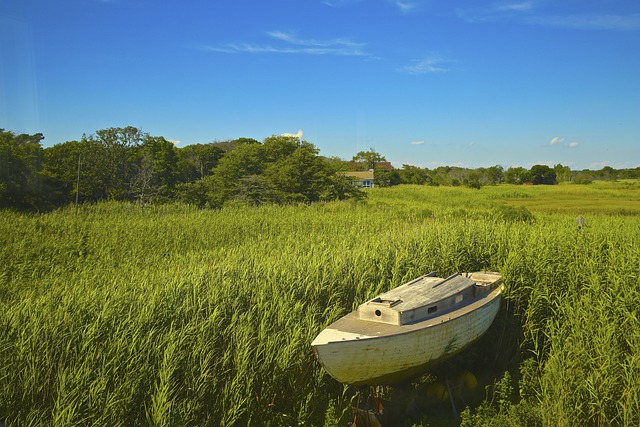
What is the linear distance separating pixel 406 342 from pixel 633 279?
3822mm

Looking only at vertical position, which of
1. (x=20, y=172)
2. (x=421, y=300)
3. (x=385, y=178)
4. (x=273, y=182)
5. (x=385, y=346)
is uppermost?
(x=385, y=178)

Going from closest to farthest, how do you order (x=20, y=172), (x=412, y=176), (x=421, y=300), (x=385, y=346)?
(x=385, y=346), (x=421, y=300), (x=20, y=172), (x=412, y=176)

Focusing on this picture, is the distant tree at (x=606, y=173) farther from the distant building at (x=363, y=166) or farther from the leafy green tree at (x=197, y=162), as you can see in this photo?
the leafy green tree at (x=197, y=162)

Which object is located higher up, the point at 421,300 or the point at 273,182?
the point at 273,182

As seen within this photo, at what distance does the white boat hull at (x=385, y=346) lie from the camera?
3.79 meters

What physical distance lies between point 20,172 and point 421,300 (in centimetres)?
2198

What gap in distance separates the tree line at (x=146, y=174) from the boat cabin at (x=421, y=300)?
19405mm

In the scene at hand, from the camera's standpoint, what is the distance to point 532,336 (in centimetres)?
541

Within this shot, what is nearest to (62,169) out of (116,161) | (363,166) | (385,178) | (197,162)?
(116,161)

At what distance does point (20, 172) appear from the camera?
20703mm

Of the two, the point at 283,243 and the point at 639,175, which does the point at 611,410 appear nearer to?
the point at 283,243

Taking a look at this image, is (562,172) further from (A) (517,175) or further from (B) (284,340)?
(B) (284,340)

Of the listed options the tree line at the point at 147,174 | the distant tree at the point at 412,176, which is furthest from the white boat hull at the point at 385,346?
the distant tree at the point at 412,176

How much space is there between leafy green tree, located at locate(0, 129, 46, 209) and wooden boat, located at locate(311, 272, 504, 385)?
1986 centimetres
